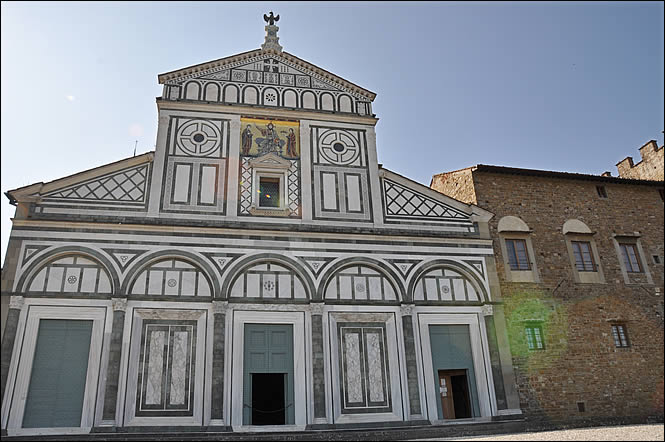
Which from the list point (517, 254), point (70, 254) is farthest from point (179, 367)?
point (517, 254)

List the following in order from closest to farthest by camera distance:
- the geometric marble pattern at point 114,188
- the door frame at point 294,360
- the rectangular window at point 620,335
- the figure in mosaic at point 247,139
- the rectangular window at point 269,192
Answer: the door frame at point 294,360
the geometric marble pattern at point 114,188
the rectangular window at point 269,192
the rectangular window at point 620,335
the figure in mosaic at point 247,139

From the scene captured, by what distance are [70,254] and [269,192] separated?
5.93 m

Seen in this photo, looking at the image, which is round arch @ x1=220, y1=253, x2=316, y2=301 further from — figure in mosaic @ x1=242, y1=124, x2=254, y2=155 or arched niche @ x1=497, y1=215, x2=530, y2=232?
arched niche @ x1=497, y1=215, x2=530, y2=232

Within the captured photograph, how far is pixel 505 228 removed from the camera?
1733 cm

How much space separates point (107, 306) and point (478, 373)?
1054 cm

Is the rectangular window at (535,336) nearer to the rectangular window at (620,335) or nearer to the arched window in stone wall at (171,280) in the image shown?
the rectangular window at (620,335)

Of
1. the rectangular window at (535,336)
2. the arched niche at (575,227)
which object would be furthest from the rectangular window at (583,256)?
the rectangular window at (535,336)

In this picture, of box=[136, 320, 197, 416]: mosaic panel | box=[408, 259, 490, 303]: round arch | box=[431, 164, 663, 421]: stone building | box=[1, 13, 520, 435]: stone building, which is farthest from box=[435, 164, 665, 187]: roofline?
box=[136, 320, 197, 416]: mosaic panel

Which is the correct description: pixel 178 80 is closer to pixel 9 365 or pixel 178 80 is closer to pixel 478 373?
pixel 9 365

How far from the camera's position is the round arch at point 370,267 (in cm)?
1536

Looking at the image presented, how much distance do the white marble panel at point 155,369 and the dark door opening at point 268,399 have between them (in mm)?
2488

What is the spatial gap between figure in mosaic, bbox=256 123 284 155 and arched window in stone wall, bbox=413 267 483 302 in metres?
6.20

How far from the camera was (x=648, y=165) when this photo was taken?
21.2 metres

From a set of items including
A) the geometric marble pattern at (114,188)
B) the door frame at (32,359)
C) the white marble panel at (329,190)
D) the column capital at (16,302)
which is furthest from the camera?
the white marble panel at (329,190)
